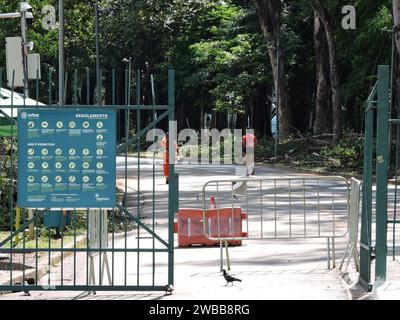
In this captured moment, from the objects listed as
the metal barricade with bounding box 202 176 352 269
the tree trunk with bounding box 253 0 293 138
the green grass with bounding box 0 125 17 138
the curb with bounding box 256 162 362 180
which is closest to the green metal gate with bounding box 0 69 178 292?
the green grass with bounding box 0 125 17 138

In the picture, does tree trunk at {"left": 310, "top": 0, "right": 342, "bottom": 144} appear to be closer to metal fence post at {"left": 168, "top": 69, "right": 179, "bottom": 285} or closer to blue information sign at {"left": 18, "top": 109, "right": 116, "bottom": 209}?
metal fence post at {"left": 168, "top": 69, "right": 179, "bottom": 285}

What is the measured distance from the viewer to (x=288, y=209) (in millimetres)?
22828

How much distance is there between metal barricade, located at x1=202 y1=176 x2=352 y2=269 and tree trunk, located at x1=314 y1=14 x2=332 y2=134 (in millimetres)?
18564

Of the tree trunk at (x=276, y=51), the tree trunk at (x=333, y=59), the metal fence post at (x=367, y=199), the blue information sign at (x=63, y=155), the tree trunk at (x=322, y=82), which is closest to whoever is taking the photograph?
the blue information sign at (x=63, y=155)

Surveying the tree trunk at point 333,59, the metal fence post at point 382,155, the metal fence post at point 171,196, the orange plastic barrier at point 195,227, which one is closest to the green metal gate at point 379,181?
the metal fence post at point 382,155

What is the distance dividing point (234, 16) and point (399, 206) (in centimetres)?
4107

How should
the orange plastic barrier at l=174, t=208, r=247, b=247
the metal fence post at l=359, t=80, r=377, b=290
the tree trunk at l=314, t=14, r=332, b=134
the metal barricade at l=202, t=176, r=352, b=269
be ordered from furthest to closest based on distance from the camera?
the tree trunk at l=314, t=14, r=332, b=134
the orange plastic barrier at l=174, t=208, r=247, b=247
the metal barricade at l=202, t=176, r=352, b=269
the metal fence post at l=359, t=80, r=377, b=290

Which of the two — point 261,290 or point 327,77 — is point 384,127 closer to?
point 261,290

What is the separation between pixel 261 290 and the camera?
454 inches

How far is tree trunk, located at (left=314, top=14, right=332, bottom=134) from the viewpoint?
Answer: 169ft

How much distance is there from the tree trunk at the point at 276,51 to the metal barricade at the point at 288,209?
65.1ft

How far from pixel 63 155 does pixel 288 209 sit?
12.3 m

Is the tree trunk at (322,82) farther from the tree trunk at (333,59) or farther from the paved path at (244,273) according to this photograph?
the paved path at (244,273)

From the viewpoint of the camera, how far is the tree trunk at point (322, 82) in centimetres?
5143
